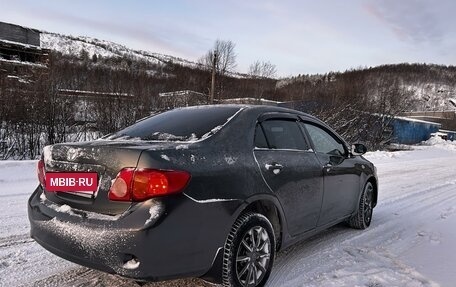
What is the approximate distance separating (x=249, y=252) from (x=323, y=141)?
184cm

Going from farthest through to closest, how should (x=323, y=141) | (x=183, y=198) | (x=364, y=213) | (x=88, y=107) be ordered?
(x=88, y=107), (x=364, y=213), (x=323, y=141), (x=183, y=198)

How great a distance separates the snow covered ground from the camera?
130 inches

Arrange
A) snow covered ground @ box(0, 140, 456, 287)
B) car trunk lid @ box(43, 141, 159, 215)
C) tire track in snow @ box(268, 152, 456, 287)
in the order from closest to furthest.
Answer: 1. car trunk lid @ box(43, 141, 159, 215)
2. snow covered ground @ box(0, 140, 456, 287)
3. tire track in snow @ box(268, 152, 456, 287)

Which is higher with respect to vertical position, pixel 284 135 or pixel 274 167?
pixel 284 135

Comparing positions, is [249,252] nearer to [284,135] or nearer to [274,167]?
[274,167]

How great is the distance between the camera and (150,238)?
244 centimetres

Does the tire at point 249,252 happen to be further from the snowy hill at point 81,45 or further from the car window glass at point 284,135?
the snowy hill at point 81,45

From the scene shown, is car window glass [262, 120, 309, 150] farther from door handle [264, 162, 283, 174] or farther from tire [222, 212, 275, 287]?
tire [222, 212, 275, 287]

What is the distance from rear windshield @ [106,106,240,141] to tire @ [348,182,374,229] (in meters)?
2.38

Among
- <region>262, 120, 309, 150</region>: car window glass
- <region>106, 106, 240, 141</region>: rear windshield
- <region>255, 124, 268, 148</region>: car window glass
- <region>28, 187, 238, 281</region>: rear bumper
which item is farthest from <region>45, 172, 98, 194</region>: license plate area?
<region>262, 120, 309, 150</region>: car window glass

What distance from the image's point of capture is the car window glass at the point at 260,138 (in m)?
3.34

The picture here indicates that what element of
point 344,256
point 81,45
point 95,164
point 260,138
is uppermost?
point 81,45

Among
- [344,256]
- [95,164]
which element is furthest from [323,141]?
[95,164]

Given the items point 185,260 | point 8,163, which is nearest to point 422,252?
point 185,260
